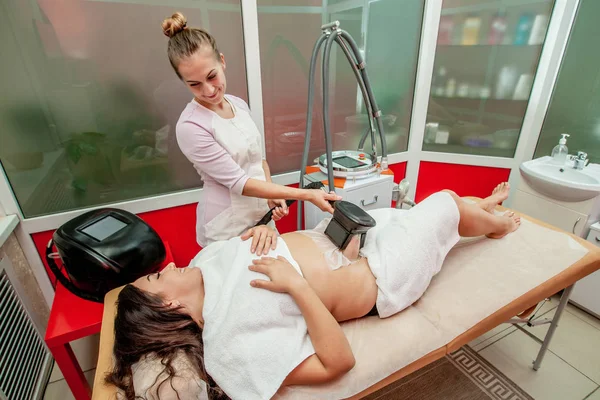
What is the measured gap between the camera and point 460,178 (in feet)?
8.02

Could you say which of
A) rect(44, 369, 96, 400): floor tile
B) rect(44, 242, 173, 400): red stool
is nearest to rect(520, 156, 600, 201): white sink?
rect(44, 242, 173, 400): red stool

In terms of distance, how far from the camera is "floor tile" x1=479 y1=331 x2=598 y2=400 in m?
1.43

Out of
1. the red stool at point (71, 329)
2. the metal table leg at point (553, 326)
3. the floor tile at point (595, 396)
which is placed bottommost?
the floor tile at point (595, 396)

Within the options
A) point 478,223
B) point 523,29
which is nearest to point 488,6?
point 523,29

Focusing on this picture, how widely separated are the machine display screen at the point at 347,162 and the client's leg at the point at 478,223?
1.81 feet

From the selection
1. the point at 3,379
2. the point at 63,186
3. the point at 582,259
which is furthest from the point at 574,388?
the point at 63,186

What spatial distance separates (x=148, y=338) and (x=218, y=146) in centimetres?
68

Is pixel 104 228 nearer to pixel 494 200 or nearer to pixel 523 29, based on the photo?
pixel 494 200

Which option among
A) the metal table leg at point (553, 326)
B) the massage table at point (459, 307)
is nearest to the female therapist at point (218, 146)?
the massage table at point (459, 307)

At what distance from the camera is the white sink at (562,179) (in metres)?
1.68

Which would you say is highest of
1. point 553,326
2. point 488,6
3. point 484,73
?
point 488,6

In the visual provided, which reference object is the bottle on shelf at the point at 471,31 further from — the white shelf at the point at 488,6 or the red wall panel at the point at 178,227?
the red wall panel at the point at 178,227

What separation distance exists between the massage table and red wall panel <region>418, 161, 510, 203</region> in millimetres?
937

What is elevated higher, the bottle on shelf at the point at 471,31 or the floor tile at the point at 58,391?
the bottle on shelf at the point at 471,31
